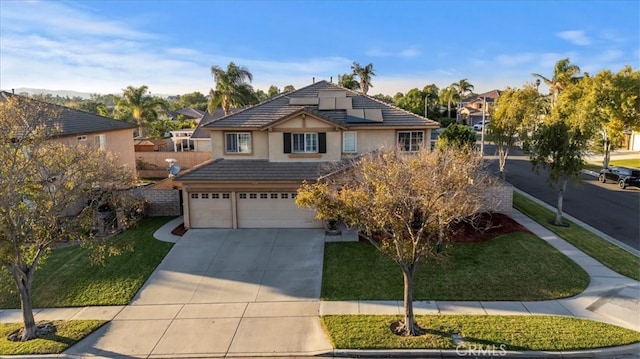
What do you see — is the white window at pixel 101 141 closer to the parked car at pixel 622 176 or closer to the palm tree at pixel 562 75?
the parked car at pixel 622 176

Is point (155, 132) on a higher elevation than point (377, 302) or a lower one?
higher

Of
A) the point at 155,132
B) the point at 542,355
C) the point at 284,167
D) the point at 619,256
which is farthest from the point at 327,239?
the point at 155,132

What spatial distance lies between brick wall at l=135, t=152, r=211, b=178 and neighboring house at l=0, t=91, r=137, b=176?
8.00 feet

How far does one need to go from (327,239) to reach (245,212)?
176 inches

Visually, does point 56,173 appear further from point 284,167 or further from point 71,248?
point 284,167

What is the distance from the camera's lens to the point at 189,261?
16.5 m

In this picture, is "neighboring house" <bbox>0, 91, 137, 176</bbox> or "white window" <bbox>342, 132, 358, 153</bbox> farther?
"neighboring house" <bbox>0, 91, 137, 176</bbox>

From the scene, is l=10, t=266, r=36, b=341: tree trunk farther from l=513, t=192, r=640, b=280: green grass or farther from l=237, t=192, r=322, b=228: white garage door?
l=513, t=192, r=640, b=280: green grass

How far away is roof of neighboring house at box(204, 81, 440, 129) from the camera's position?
2136cm

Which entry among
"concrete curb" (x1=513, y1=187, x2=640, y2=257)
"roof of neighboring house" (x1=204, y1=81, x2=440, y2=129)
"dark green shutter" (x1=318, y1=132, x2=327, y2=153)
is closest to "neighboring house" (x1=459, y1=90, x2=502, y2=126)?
"concrete curb" (x1=513, y1=187, x2=640, y2=257)

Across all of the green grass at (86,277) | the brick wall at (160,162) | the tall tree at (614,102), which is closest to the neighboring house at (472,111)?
the tall tree at (614,102)

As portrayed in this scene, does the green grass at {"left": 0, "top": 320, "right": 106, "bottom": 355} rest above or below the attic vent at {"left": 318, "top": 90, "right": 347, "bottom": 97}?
below

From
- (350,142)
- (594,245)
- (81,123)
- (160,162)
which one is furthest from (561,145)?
(160,162)

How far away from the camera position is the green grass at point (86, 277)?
13.6 metres
